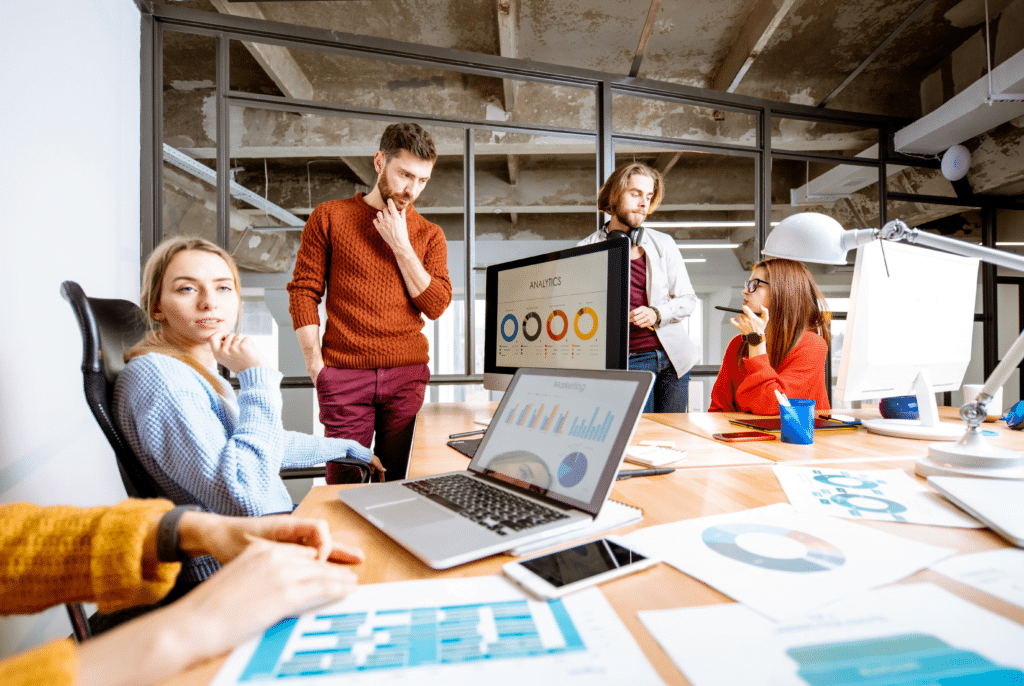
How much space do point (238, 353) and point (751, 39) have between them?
370cm

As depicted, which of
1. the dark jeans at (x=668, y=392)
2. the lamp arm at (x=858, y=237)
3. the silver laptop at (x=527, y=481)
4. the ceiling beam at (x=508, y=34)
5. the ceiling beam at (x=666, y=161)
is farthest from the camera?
the ceiling beam at (x=666, y=161)

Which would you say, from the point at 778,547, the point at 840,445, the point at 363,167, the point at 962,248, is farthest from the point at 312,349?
the point at 363,167

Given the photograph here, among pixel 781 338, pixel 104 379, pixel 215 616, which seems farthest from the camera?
pixel 781 338

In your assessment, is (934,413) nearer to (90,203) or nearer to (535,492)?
(535,492)

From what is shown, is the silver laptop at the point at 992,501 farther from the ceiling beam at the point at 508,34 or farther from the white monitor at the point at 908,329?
the ceiling beam at the point at 508,34

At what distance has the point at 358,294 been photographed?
1751 mm

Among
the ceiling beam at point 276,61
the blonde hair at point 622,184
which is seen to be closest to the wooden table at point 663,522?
the blonde hair at point 622,184

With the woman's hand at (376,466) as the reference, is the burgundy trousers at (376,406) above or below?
above

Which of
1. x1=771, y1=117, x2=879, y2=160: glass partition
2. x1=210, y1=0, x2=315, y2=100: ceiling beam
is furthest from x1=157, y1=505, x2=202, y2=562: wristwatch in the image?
x1=771, y1=117, x2=879, y2=160: glass partition

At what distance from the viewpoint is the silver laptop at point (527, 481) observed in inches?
24.1

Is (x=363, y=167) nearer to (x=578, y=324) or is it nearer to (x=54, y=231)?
(x=54, y=231)

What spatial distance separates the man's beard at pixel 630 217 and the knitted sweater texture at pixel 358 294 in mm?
864

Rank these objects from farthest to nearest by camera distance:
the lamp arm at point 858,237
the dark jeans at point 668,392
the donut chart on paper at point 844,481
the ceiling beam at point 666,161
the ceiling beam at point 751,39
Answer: the ceiling beam at point 666,161
the ceiling beam at point 751,39
the dark jeans at point 668,392
the lamp arm at point 858,237
the donut chart on paper at point 844,481

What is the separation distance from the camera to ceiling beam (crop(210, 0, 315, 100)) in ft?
9.60
